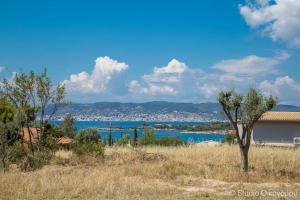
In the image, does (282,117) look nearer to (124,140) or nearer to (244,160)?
(124,140)

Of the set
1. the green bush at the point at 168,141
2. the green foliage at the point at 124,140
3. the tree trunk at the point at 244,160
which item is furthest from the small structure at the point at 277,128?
the tree trunk at the point at 244,160

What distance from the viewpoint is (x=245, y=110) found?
17641mm

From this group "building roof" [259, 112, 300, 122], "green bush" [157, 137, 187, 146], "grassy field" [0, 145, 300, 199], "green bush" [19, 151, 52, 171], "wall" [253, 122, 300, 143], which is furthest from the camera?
"wall" [253, 122, 300, 143]

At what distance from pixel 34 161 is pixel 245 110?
950 cm

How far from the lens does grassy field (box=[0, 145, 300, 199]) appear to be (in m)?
12.8

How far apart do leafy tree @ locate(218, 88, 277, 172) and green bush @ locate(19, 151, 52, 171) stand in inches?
332

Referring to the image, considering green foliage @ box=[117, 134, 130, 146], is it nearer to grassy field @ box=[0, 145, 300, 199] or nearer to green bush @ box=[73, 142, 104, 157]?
green bush @ box=[73, 142, 104, 157]

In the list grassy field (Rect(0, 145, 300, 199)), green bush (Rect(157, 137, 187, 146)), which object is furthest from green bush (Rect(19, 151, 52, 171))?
green bush (Rect(157, 137, 187, 146))

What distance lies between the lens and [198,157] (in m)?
21.2

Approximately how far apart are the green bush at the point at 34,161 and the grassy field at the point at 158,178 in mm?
376

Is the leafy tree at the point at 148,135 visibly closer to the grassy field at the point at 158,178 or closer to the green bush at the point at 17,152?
the grassy field at the point at 158,178

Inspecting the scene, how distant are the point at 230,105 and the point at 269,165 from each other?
365 cm

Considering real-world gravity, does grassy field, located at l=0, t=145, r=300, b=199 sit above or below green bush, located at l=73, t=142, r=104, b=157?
below

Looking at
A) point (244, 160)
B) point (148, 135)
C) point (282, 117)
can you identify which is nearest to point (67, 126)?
point (244, 160)
